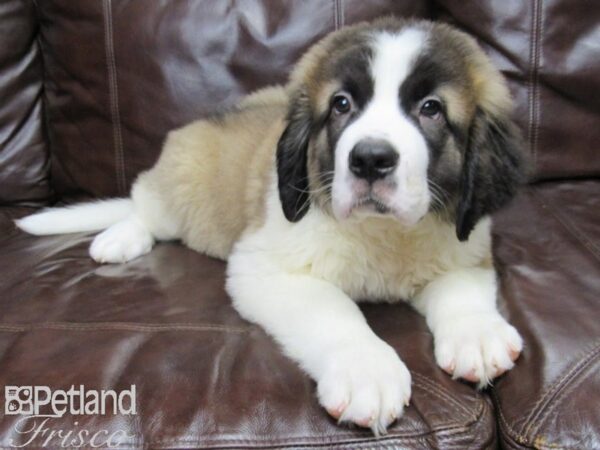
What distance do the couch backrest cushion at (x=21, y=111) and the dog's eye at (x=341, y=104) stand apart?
1461 millimetres

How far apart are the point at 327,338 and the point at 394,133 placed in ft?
1.48

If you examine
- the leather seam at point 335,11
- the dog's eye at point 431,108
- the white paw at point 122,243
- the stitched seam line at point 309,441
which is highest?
the leather seam at point 335,11

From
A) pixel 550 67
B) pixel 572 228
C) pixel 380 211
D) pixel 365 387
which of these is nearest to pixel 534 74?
pixel 550 67

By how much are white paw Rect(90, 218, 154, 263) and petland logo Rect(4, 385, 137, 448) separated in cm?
72

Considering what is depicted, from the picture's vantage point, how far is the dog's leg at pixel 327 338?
1160 mm

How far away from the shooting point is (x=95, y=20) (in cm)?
230

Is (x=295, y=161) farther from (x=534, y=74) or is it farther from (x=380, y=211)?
(x=534, y=74)

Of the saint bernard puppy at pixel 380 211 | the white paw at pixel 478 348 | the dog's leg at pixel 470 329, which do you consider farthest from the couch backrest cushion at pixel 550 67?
the white paw at pixel 478 348

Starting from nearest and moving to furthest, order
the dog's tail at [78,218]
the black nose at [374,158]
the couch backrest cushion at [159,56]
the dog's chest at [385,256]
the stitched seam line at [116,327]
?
1. the black nose at [374,158]
2. the stitched seam line at [116,327]
3. the dog's chest at [385,256]
4. the dog's tail at [78,218]
5. the couch backrest cushion at [159,56]

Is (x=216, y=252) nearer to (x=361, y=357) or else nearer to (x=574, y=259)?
(x=361, y=357)

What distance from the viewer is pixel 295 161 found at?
5.08ft

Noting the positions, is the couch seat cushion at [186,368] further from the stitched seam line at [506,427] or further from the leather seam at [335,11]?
the leather seam at [335,11]

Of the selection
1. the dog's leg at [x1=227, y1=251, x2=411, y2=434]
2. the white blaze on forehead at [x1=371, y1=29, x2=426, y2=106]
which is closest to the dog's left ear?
the white blaze on forehead at [x1=371, y1=29, x2=426, y2=106]

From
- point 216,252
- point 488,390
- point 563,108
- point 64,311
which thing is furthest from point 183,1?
point 488,390
